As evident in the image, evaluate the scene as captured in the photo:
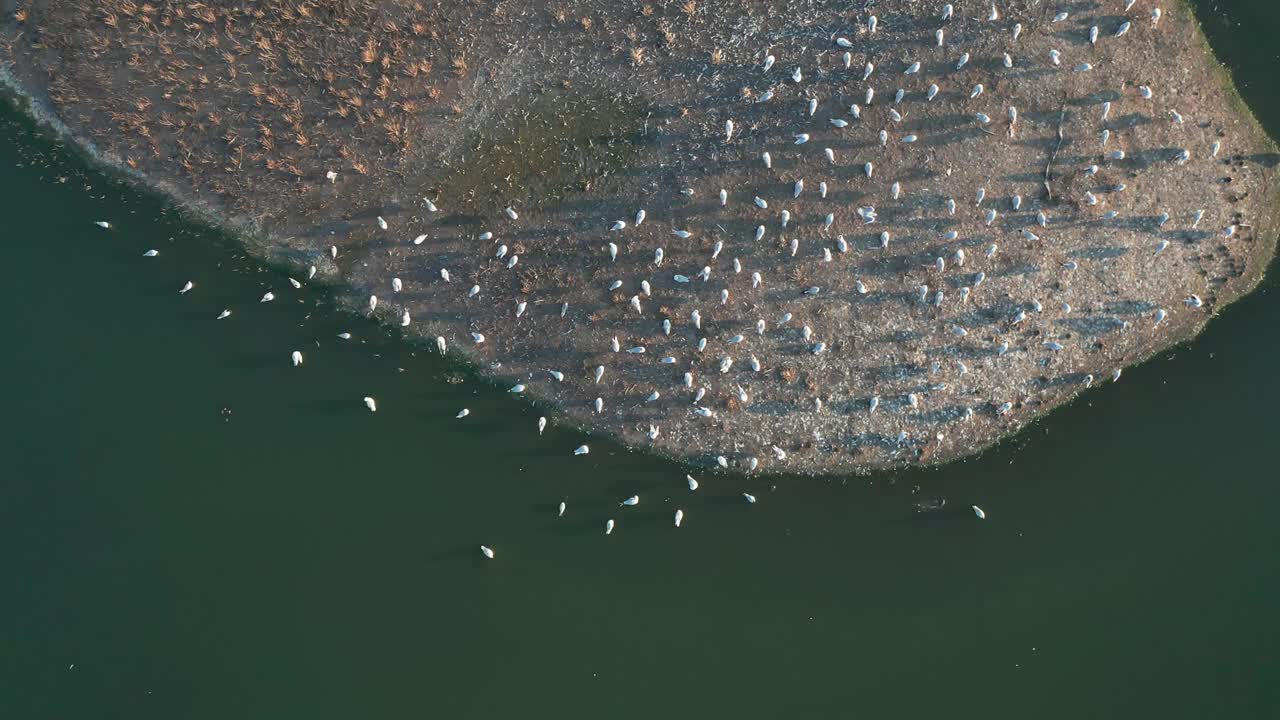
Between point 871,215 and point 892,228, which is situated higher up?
point 871,215

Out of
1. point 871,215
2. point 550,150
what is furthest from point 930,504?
point 550,150

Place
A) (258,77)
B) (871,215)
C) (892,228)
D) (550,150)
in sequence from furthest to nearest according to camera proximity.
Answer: (258,77)
(550,150)
(892,228)
(871,215)

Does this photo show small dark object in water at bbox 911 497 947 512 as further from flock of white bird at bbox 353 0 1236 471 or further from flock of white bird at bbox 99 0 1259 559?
flock of white bird at bbox 353 0 1236 471

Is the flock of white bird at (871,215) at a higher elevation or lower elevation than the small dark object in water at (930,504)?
higher

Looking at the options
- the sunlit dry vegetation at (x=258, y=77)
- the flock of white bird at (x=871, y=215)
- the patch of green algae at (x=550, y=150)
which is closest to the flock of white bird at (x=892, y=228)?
the flock of white bird at (x=871, y=215)

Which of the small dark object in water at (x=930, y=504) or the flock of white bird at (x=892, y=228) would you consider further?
the small dark object in water at (x=930, y=504)

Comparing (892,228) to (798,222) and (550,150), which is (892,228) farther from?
(550,150)

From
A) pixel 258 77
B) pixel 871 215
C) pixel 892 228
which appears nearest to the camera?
pixel 871 215

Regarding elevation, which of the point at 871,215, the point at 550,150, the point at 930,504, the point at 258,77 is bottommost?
the point at 930,504

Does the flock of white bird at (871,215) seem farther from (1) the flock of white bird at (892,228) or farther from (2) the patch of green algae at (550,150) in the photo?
(2) the patch of green algae at (550,150)
